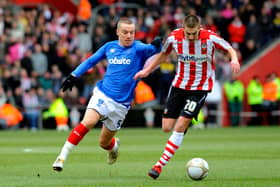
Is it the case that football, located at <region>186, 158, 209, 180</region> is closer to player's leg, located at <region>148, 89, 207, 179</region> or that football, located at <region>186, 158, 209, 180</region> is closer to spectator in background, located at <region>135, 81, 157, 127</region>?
player's leg, located at <region>148, 89, 207, 179</region>

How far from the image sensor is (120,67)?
12789 mm

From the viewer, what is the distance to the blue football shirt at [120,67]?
1275 cm

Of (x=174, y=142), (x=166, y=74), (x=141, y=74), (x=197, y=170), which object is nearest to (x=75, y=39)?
(x=166, y=74)

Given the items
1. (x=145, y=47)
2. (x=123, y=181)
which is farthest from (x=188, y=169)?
(x=145, y=47)

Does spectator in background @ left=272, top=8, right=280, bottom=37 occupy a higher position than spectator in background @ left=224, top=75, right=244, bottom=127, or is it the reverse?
spectator in background @ left=272, top=8, right=280, bottom=37

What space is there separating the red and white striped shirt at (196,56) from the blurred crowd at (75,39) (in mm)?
15535

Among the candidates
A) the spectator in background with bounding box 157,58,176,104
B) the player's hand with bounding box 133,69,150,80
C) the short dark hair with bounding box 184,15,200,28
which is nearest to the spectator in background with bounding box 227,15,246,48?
the spectator in background with bounding box 157,58,176,104

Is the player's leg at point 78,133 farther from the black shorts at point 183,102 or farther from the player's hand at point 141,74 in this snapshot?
the black shorts at point 183,102

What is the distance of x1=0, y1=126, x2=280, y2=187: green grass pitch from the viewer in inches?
458

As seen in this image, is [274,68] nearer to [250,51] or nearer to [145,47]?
[250,51]

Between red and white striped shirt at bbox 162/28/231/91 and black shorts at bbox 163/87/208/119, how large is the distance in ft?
0.24

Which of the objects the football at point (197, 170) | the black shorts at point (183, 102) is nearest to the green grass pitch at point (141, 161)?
the football at point (197, 170)

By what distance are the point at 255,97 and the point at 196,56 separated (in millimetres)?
17767

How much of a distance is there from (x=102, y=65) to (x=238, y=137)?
709cm
